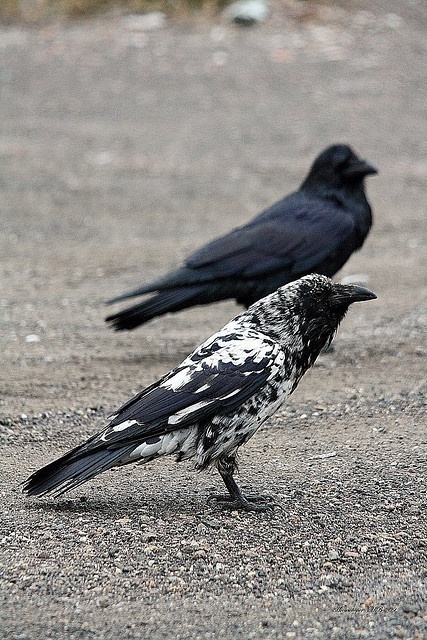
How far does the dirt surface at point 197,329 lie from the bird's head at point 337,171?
92 cm

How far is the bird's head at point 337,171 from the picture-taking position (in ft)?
22.7

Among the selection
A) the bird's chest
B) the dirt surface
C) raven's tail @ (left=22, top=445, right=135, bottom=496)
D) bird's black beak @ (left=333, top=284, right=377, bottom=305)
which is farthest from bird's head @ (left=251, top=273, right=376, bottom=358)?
raven's tail @ (left=22, top=445, right=135, bottom=496)

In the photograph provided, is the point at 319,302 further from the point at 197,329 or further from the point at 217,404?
the point at 197,329

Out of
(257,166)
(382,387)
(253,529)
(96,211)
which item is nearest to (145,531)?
(253,529)

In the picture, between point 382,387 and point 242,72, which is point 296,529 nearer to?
point 382,387

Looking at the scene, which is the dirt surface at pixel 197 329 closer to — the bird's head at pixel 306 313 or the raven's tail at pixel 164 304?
the raven's tail at pixel 164 304

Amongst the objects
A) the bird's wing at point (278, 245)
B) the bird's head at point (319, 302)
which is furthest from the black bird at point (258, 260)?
the bird's head at point (319, 302)

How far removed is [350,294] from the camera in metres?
4.39

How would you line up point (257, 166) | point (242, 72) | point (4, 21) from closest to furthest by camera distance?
point (257, 166) < point (242, 72) < point (4, 21)

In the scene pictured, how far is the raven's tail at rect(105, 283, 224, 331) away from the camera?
636 centimetres

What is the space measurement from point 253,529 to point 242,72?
10096 millimetres

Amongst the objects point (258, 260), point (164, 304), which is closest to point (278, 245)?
point (258, 260)

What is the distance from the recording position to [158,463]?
15.7 ft

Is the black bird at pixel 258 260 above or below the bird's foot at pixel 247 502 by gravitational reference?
below
